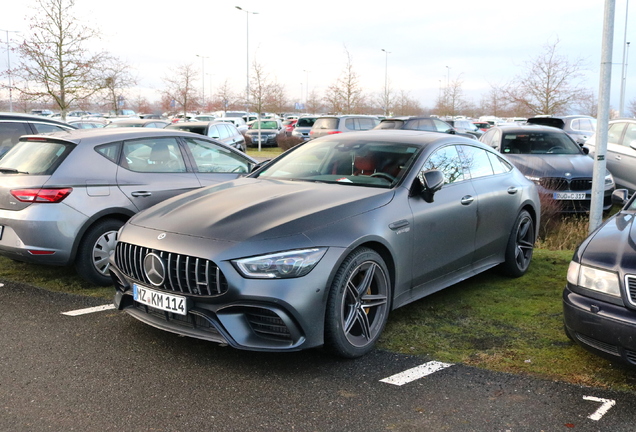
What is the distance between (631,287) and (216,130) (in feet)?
52.1

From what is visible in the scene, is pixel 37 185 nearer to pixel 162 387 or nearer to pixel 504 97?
pixel 162 387

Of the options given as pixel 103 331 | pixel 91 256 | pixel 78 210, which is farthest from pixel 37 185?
pixel 103 331

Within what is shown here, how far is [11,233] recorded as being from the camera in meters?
5.80

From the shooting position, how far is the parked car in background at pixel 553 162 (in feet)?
33.8

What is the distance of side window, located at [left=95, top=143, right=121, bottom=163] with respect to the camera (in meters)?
6.32

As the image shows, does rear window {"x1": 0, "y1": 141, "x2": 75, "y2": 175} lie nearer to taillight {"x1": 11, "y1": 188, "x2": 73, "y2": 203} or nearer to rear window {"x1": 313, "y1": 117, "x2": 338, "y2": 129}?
taillight {"x1": 11, "y1": 188, "x2": 73, "y2": 203}

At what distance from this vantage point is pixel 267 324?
12.9ft

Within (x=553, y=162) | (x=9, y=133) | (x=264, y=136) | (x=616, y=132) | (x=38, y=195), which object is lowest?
(x=38, y=195)

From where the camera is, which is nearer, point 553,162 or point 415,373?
point 415,373

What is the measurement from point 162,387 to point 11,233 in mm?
2857

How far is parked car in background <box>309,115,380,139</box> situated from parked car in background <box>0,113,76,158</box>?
1639 centimetres

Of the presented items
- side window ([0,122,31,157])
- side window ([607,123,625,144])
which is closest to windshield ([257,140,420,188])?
side window ([0,122,31,157])

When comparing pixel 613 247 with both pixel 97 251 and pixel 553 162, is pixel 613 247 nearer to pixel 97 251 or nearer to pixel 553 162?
pixel 97 251

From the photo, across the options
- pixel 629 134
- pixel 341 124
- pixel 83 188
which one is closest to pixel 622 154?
pixel 629 134
